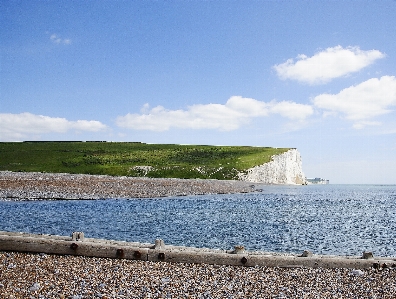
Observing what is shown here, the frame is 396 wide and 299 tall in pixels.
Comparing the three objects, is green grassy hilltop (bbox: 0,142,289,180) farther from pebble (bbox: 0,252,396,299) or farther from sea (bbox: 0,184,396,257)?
pebble (bbox: 0,252,396,299)

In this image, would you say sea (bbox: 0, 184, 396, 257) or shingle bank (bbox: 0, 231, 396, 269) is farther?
sea (bbox: 0, 184, 396, 257)

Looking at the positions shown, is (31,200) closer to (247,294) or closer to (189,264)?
(189,264)

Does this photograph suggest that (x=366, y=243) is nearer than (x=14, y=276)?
No

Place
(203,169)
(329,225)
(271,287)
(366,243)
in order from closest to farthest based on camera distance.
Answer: (271,287) < (366,243) < (329,225) < (203,169)

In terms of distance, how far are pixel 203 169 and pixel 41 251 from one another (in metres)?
120

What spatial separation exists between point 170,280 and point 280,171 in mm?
146210

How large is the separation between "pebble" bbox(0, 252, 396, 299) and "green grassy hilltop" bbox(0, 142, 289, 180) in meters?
109

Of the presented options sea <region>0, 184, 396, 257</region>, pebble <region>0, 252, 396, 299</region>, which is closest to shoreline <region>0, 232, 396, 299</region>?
pebble <region>0, 252, 396, 299</region>

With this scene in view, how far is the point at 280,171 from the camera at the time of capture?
157m

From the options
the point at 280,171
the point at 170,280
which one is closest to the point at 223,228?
the point at 170,280

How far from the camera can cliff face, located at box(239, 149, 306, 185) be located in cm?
13826

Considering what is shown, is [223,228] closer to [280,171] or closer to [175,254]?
[175,254]

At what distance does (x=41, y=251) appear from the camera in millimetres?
17812

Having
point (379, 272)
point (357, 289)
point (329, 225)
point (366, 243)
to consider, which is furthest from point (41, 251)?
point (329, 225)
